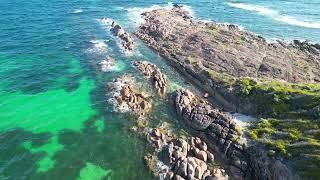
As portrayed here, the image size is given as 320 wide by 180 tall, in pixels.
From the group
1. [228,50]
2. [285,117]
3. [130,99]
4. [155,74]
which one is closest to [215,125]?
[285,117]

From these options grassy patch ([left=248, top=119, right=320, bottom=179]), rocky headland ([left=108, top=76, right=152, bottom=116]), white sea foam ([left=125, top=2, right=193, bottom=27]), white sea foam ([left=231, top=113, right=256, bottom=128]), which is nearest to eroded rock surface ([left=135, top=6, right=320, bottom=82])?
white sea foam ([left=125, top=2, right=193, bottom=27])

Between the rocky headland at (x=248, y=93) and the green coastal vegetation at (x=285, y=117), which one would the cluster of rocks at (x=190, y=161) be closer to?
the rocky headland at (x=248, y=93)

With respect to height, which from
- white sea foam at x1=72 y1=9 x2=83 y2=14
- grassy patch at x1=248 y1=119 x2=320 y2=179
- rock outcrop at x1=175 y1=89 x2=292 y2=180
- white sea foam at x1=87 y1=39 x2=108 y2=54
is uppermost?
white sea foam at x1=72 y1=9 x2=83 y2=14

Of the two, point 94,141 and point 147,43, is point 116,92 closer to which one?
point 94,141

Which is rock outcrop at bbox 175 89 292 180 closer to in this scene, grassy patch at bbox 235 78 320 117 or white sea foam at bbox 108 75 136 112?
grassy patch at bbox 235 78 320 117

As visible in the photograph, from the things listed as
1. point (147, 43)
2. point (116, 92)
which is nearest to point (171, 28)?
point (147, 43)
